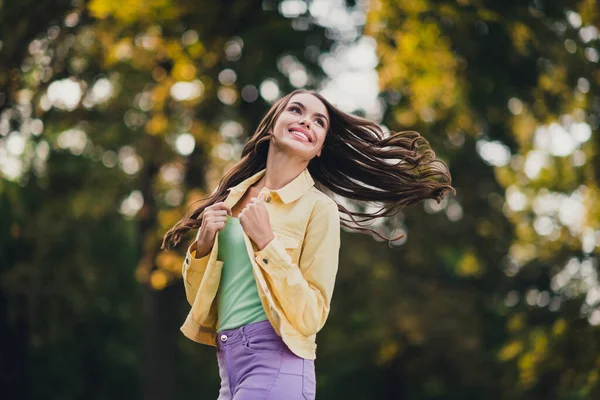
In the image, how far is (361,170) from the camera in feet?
14.6

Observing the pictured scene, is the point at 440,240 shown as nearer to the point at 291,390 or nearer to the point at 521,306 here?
the point at 521,306

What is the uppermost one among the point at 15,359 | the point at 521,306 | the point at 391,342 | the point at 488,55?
the point at 488,55

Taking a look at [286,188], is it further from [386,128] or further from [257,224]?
[386,128]

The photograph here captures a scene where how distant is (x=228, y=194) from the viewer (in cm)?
420

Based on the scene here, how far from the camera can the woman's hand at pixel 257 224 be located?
3.63m

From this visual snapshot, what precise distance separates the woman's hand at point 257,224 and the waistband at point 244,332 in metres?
0.30

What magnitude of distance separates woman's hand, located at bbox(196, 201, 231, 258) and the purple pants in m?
0.35

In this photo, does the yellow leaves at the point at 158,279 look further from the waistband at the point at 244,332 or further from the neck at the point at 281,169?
the waistband at the point at 244,332

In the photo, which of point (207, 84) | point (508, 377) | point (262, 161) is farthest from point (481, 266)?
point (262, 161)

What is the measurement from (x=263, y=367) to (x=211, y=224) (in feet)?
1.87

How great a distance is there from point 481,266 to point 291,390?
40.6 feet

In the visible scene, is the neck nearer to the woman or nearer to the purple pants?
the woman

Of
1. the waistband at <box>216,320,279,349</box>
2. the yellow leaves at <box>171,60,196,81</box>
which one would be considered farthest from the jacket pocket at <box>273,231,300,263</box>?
the yellow leaves at <box>171,60,196,81</box>

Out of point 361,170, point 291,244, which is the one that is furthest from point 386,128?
point 291,244
